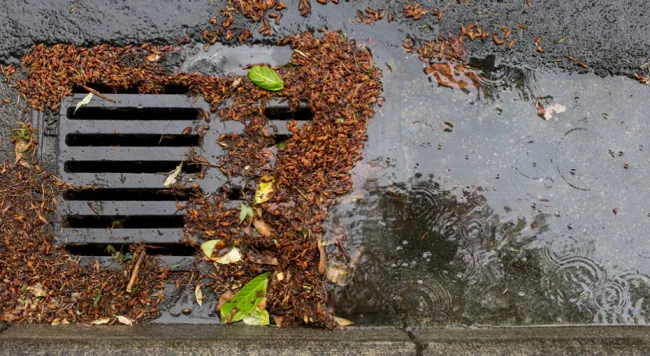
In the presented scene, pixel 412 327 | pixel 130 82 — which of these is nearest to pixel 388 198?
pixel 412 327

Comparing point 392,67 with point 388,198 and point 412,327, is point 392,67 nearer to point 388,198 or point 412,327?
point 388,198

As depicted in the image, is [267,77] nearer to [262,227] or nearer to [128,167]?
[262,227]

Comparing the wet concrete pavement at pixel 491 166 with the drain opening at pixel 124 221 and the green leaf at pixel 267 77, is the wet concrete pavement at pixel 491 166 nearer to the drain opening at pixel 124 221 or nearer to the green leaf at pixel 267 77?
the green leaf at pixel 267 77

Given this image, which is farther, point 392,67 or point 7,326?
point 392,67

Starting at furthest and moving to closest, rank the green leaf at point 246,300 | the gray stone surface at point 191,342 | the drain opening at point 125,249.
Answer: the drain opening at point 125,249, the green leaf at point 246,300, the gray stone surface at point 191,342

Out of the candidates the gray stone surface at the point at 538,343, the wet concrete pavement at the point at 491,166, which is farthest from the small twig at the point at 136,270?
the gray stone surface at the point at 538,343

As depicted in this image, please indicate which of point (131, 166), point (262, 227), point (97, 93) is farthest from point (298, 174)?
point (97, 93)
